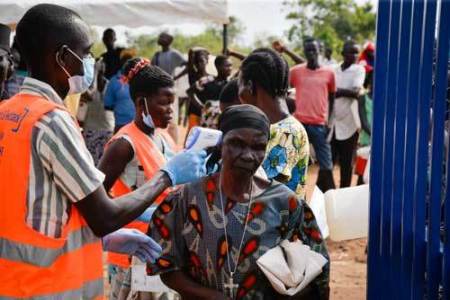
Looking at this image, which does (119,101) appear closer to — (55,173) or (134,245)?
(134,245)

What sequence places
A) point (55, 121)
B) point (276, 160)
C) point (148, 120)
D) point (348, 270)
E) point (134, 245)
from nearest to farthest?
point (55, 121), point (134, 245), point (276, 160), point (148, 120), point (348, 270)

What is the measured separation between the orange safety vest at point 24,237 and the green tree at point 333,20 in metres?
30.0

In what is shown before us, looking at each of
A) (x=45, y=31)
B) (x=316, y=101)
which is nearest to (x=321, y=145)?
(x=316, y=101)

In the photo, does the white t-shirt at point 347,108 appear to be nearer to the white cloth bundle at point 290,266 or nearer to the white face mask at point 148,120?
the white face mask at point 148,120

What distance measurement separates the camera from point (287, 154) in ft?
12.1

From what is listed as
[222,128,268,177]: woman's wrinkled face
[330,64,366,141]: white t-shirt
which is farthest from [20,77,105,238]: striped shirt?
[330,64,366,141]: white t-shirt

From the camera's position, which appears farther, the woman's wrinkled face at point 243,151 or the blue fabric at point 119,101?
the blue fabric at point 119,101

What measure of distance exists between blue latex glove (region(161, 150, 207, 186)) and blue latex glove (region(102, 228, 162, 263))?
233mm

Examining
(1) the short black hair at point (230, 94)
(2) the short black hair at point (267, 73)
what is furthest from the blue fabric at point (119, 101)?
(2) the short black hair at point (267, 73)

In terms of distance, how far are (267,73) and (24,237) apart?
166cm

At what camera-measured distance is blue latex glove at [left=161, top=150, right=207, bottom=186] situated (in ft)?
9.80

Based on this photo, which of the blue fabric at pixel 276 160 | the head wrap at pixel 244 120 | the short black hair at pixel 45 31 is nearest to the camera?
the short black hair at pixel 45 31

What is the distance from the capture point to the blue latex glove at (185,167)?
2.99 m

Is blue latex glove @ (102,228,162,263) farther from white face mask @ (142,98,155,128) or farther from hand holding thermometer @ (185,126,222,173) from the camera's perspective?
white face mask @ (142,98,155,128)
